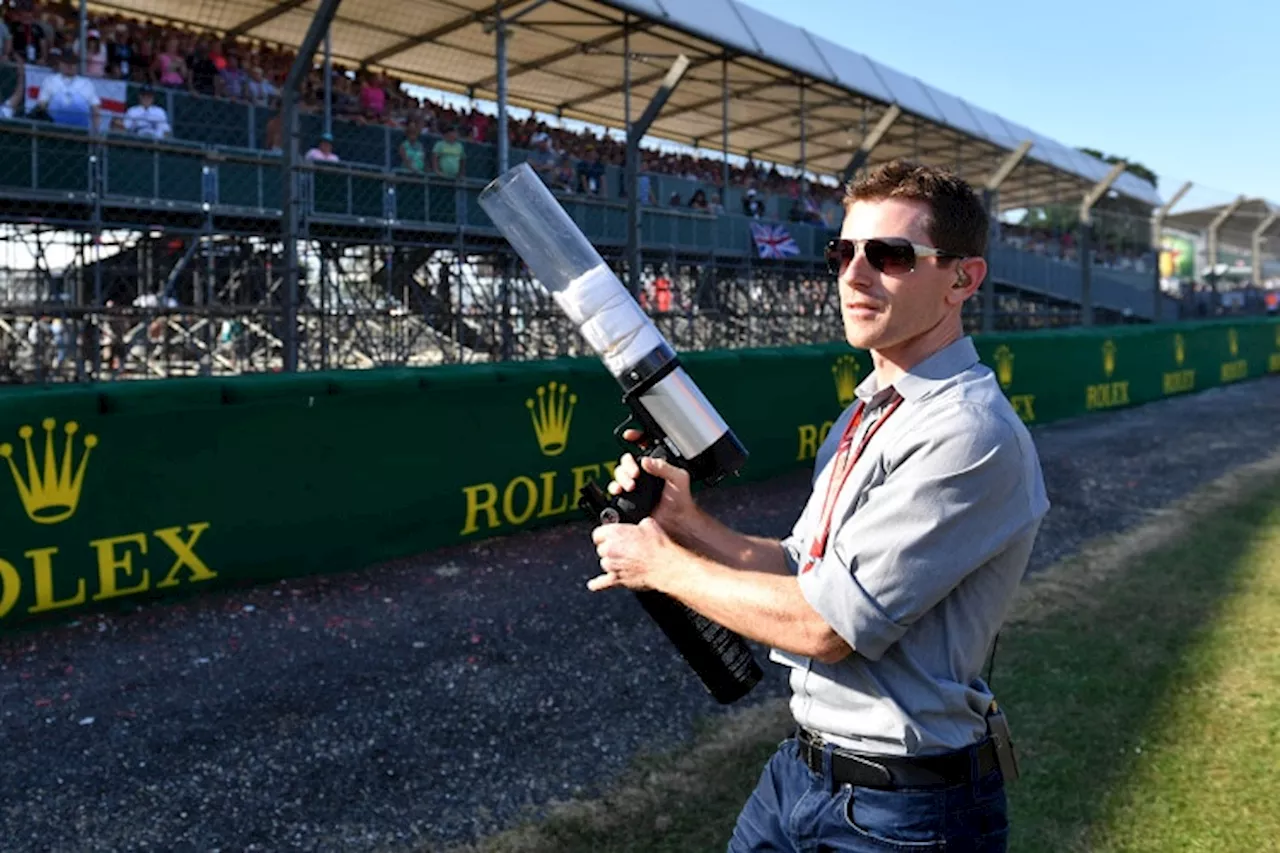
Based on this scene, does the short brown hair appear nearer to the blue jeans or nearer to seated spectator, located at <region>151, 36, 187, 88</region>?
the blue jeans

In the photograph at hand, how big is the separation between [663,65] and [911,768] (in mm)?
20808

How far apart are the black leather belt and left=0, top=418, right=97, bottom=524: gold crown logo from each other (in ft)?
15.6

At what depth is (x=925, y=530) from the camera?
1.61 metres

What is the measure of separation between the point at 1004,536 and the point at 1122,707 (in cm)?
315

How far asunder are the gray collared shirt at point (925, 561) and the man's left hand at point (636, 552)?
28cm

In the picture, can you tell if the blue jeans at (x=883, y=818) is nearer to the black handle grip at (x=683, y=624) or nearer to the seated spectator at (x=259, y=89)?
the black handle grip at (x=683, y=624)

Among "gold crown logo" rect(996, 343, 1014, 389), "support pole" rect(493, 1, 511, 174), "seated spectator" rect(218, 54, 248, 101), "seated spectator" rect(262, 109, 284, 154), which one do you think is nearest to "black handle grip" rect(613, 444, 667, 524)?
"gold crown logo" rect(996, 343, 1014, 389)

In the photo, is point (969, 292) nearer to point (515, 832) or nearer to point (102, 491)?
point (515, 832)

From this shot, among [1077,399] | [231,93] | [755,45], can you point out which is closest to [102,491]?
[231,93]

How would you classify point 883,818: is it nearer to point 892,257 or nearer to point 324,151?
point 892,257

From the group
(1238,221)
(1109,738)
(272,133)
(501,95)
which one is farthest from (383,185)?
(1238,221)

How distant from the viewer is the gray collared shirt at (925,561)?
163cm

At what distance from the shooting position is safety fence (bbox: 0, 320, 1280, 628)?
16.9ft

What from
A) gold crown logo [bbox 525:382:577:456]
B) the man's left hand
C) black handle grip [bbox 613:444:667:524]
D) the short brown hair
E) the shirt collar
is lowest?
gold crown logo [bbox 525:382:577:456]
